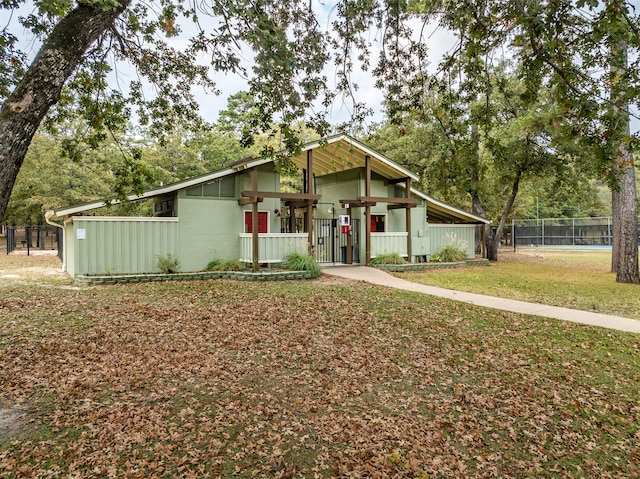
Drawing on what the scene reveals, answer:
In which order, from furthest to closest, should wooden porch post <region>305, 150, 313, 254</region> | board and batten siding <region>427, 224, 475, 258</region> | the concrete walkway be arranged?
1. board and batten siding <region>427, 224, 475, 258</region>
2. wooden porch post <region>305, 150, 313, 254</region>
3. the concrete walkway

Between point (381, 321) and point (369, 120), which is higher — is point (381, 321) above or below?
below

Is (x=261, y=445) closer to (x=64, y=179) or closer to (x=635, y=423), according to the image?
(x=635, y=423)

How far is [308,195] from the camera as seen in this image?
13688 millimetres

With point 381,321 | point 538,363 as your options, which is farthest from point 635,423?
point 381,321

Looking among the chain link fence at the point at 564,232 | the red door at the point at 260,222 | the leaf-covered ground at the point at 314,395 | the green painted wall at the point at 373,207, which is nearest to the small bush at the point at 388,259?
the green painted wall at the point at 373,207

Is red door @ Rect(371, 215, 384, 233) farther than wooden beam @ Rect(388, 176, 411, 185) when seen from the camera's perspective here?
Yes

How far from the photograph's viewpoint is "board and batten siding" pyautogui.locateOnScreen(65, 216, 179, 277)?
11.8 meters

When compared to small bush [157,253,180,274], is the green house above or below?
above

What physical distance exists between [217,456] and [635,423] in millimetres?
3875

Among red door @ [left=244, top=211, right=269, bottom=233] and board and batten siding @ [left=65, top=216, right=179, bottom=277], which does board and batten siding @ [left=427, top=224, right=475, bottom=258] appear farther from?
board and batten siding @ [left=65, top=216, right=179, bottom=277]

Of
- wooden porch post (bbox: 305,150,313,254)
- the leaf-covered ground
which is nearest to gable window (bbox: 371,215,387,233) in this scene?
wooden porch post (bbox: 305,150,313,254)

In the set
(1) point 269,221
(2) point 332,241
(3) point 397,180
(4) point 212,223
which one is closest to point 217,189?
(4) point 212,223

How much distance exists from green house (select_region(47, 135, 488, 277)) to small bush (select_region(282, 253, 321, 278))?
365mm

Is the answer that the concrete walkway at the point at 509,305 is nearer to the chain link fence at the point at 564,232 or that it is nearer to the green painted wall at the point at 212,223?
the green painted wall at the point at 212,223
